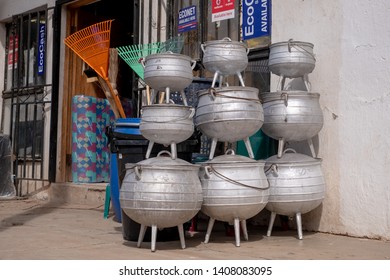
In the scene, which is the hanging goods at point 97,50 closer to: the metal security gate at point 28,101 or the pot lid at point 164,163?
the metal security gate at point 28,101

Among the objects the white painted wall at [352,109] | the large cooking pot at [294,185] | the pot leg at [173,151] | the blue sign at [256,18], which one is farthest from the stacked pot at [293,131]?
the pot leg at [173,151]

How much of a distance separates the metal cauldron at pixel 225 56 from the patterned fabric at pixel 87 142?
11.4ft

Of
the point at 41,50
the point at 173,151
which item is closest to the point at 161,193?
the point at 173,151

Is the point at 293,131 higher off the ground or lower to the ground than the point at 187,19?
lower

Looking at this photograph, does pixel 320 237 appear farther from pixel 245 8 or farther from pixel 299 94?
pixel 245 8

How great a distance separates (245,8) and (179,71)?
1.59 meters

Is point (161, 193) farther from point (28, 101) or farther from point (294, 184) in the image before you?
point (28, 101)

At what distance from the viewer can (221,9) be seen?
5539mm

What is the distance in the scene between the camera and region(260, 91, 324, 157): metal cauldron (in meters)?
4.19

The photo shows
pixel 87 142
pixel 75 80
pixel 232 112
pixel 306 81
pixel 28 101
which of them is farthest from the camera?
pixel 28 101

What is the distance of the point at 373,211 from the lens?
4125 millimetres

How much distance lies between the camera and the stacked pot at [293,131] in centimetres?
409

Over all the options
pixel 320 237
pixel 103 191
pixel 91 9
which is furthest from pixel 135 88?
pixel 320 237

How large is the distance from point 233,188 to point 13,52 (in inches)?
234
